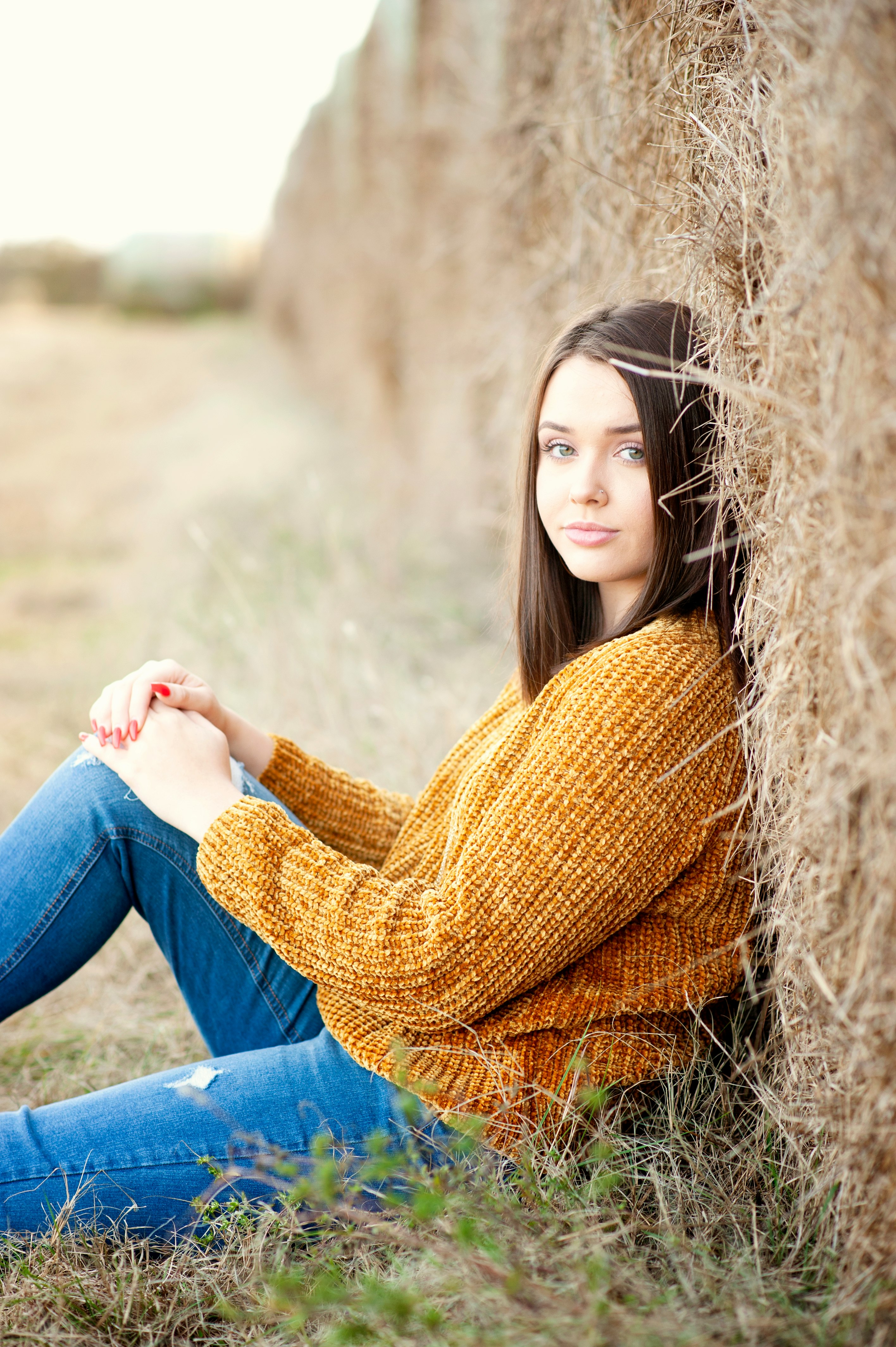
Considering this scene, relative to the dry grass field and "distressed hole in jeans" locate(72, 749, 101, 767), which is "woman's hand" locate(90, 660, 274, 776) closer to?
"distressed hole in jeans" locate(72, 749, 101, 767)

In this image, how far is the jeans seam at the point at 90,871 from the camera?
4.77 feet

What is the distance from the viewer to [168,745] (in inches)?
54.6

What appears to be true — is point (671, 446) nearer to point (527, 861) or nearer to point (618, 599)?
point (618, 599)

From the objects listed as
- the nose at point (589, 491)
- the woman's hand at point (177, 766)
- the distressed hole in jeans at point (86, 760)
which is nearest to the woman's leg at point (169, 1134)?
the woman's hand at point (177, 766)

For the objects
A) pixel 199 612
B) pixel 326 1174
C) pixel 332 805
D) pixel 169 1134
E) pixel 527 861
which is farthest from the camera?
pixel 199 612

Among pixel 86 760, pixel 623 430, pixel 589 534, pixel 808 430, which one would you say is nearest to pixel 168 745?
pixel 86 760

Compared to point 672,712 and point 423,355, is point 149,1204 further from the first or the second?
point 423,355

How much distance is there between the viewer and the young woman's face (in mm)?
1338

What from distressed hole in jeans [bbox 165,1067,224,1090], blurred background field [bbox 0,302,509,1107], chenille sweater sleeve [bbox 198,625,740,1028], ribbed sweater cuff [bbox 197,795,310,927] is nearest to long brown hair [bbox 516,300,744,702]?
chenille sweater sleeve [bbox 198,625,740,1028]

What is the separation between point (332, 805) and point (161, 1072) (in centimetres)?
50

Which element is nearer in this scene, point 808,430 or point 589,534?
point 808,430

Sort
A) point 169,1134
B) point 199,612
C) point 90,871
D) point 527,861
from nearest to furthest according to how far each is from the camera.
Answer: point 527,861, point 169,1134, point 90,871, point 199,612

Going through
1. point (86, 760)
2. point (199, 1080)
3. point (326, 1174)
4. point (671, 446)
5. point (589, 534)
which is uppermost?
point (671, 446)

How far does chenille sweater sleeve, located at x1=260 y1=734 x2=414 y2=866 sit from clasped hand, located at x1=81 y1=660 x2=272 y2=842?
0.45 ft
